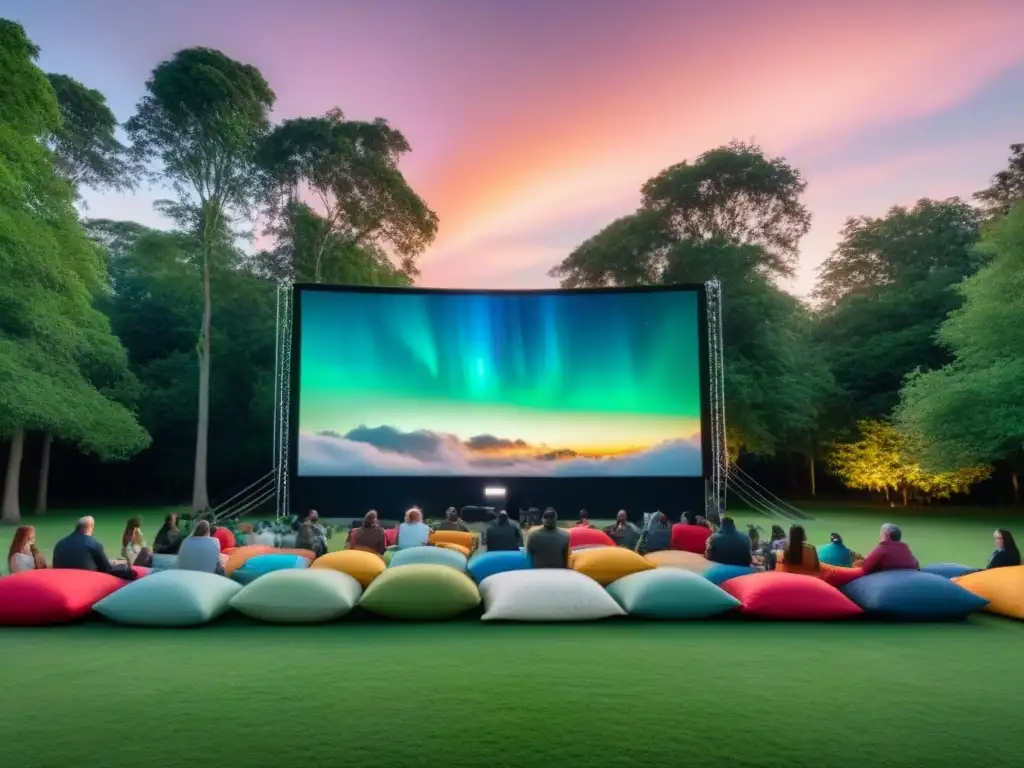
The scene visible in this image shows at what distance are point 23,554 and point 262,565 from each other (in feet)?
6.36

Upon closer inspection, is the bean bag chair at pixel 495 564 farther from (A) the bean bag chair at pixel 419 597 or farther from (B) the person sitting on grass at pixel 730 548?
(B) the person sitting on grass at pixel 730 548

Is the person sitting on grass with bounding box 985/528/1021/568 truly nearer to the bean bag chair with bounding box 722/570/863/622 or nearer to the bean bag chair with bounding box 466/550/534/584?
the bean bag chair with bounding box 722/570/863/622

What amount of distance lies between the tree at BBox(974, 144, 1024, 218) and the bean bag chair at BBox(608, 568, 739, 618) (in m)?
25.1

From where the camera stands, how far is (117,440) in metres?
20.4

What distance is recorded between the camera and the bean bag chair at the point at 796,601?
600cm

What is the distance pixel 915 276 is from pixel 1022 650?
27582 mm

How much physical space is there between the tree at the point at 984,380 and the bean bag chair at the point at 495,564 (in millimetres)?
16947

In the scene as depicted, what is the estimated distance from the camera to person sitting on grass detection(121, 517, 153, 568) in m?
7.81

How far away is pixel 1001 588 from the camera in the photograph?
627cm

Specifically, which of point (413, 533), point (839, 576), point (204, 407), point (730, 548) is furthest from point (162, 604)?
point (204, 407)

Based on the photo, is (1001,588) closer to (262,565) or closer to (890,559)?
(890,559)

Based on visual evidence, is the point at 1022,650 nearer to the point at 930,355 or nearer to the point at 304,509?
the point at 304,509

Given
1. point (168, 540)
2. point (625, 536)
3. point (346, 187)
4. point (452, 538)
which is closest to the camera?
point (168, 540)

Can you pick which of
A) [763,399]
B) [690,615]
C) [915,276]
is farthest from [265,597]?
[915,276]
